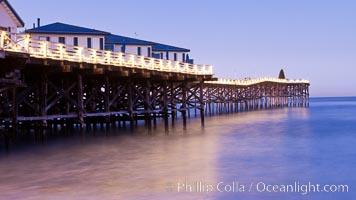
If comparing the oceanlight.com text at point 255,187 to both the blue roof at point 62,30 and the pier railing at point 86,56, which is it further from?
the blue roof at point 62,30

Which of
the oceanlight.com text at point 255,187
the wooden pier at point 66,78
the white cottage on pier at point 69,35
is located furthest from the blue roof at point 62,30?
the oceanlight.com text at point 255,187

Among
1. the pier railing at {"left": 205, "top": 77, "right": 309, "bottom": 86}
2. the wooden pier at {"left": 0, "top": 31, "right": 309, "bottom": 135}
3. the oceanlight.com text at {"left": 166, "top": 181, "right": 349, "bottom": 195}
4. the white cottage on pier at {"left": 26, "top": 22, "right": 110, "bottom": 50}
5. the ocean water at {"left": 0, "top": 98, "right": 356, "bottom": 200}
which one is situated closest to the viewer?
the ocean water at {"left": 0, "top": 98, "right": 356, "bottom": 200}

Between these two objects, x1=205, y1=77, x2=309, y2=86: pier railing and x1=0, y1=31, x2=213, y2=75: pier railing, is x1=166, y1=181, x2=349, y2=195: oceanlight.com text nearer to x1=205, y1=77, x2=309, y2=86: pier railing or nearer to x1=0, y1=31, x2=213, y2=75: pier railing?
x1=0, y1=31, x2=213, y2=75: pier railing

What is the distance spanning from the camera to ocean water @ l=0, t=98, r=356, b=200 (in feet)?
42.9

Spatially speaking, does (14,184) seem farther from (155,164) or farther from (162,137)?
(162,137)

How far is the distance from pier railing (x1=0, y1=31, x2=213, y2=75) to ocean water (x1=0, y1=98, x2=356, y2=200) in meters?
4.11

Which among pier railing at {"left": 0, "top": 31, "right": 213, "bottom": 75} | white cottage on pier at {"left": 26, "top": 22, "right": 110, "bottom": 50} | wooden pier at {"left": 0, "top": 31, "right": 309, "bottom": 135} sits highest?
white cottage on pier at {"left": 26, "top": 22, "right": 110, "bottom": 50}

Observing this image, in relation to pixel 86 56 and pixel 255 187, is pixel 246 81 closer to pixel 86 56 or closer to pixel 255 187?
pixel 86 56

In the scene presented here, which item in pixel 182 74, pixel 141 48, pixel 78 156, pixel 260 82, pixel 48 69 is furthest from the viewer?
pixel 260 82

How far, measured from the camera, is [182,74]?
32.9 metres

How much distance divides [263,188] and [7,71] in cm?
1059

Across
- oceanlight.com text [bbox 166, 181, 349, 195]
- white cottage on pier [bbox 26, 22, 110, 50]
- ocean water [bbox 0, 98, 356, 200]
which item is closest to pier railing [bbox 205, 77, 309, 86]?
white cottage on pier [bbox 26, 22, 110, 50]

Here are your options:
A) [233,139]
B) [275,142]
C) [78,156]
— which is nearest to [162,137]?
[233,139]

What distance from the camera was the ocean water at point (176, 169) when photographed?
13.1 m
